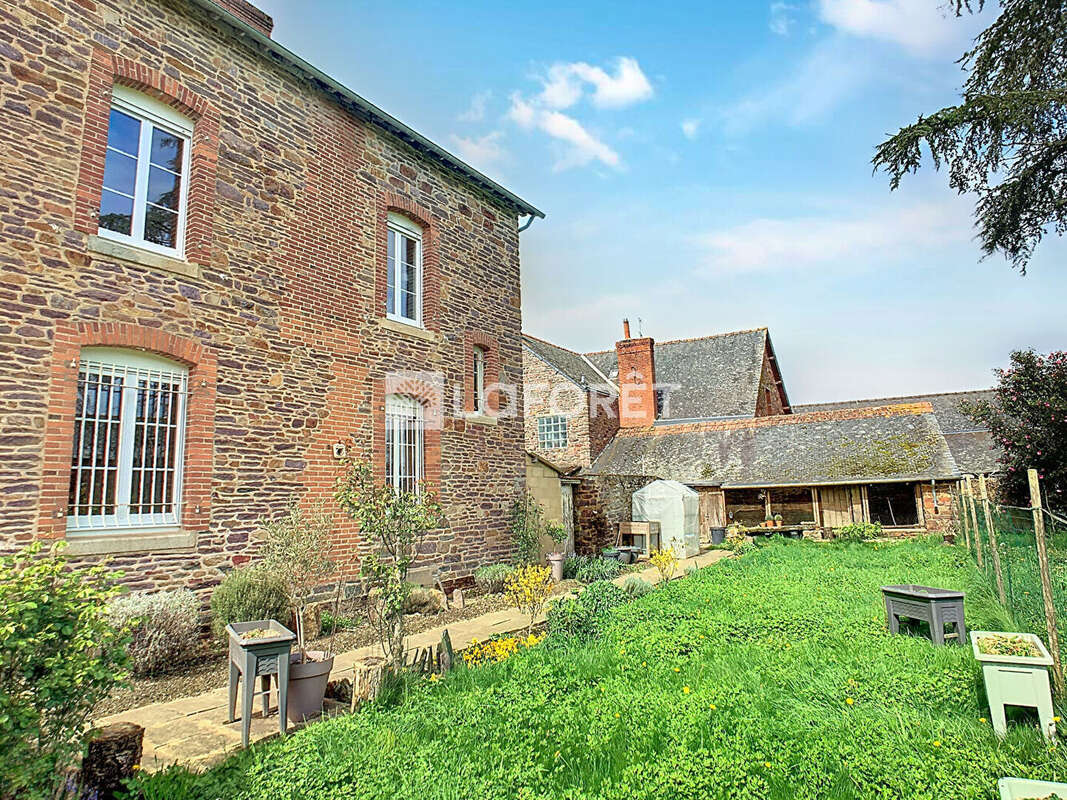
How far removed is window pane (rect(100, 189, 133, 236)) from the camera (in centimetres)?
705

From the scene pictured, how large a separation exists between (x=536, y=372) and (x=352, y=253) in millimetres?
15079

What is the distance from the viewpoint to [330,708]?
494 cm

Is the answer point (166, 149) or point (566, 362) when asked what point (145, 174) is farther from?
point (566, 362)

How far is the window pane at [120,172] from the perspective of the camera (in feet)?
23.4

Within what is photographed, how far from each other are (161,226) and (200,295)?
3.21 ft

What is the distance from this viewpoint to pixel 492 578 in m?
11.0

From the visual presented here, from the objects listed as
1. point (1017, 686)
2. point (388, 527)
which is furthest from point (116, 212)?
point (1017, 686)

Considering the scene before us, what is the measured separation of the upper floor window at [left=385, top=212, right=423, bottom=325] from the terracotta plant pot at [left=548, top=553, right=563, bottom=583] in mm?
5462

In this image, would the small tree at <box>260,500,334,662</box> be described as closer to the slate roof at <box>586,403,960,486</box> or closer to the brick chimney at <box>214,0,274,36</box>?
the brick chimney at <box>214,0,274,36</box>

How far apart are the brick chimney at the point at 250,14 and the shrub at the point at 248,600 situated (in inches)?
328

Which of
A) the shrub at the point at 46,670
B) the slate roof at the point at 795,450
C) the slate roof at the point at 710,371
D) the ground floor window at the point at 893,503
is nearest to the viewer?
the shrub at the point at 46,670

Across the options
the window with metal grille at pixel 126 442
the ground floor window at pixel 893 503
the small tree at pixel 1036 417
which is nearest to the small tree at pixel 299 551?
the window with metal grille at pixel 126 442

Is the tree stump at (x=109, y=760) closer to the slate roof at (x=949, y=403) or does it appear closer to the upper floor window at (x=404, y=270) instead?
the upper floor window at (x=404, y=270)

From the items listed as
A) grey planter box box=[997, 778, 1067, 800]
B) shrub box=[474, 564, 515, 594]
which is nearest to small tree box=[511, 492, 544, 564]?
shrub box=[474, 564, 515, 594]
